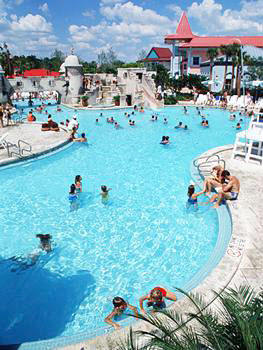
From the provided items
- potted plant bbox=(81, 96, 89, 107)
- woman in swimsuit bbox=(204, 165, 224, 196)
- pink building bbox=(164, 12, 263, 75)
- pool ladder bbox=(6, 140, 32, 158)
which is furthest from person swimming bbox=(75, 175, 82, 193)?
pink building bbox=(164, 12, 263, 75)

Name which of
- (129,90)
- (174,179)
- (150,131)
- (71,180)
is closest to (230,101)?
(129,90)

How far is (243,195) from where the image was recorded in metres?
8.68

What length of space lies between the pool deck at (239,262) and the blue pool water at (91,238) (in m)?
0.89

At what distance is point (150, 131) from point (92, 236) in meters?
14.0

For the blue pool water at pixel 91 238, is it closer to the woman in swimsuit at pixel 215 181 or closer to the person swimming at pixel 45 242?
the person swimming at pixel 45 242

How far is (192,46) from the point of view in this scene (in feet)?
143

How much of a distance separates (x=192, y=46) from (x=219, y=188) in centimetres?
4055

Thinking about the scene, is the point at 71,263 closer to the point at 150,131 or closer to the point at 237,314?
the point at 237,314

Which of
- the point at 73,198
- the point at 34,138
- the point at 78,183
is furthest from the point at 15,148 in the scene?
the point at 73,198

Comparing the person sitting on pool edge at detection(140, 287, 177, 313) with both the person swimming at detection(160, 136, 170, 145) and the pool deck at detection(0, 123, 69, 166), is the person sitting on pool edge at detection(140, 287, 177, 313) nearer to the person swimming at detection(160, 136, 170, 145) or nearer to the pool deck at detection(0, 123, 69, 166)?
the pool deck at detection(0, 123, 69, 166)

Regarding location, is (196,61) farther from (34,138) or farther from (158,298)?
(158,298)

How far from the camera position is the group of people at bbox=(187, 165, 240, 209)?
8.45 metres

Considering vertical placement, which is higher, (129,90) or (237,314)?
(129,90)

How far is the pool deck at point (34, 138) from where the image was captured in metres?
13.2
